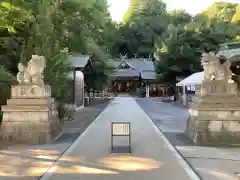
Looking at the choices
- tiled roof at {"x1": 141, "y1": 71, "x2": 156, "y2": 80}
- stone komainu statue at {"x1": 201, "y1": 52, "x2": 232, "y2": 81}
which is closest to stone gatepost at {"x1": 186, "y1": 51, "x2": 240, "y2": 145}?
stone komainu statue at {"x1": 201, "y1": 52, "x2": 232, "y2": 81}

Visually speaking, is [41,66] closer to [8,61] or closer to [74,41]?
[8,61]

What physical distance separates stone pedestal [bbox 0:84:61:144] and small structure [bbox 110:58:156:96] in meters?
53.0

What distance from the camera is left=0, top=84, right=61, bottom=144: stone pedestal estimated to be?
12125mm

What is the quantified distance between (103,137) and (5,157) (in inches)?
177

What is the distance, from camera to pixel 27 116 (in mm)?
12195

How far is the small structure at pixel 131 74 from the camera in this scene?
67.4 metres

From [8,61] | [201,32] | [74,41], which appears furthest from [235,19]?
[8,61]

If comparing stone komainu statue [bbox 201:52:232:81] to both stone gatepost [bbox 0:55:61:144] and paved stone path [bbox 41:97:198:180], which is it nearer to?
paved stone path [bbox 41:97:198:180]

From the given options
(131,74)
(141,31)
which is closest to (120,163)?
(131,74)

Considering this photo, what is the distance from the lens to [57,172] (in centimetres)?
770

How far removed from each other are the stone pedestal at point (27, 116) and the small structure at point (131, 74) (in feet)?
174

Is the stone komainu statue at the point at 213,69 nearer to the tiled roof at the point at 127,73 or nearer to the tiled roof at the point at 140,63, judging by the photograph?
the tiled roof at the point at 140,63

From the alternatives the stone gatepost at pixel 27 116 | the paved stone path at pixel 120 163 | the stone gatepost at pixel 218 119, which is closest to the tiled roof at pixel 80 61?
the stone gatepost at pixel 27 116

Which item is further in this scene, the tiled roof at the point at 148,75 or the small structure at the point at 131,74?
the small structure at the point at 131,74
